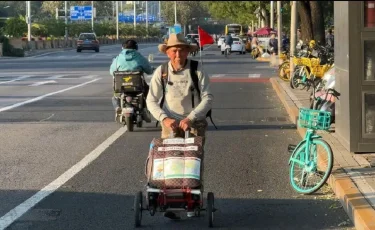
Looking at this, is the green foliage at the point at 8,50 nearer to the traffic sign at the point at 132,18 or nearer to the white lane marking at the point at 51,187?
the white lane marking at the point at 51,187

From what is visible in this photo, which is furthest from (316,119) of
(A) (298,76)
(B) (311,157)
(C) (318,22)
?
(C) (318,22)

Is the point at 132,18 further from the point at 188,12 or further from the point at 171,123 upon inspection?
the point at 171,123

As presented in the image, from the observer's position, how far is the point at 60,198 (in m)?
9.88

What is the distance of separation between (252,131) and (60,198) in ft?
23.3

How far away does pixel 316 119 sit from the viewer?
372 inches

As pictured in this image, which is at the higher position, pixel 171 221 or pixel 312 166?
pixel 312 166

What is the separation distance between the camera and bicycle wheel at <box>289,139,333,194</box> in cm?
975

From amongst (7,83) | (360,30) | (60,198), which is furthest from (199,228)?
(7,83)

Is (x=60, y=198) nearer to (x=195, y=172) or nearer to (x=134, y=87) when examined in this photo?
(x=195, y=172)

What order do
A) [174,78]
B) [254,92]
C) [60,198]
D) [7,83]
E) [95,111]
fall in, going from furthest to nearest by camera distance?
[7,83] < [254,92] < [95,111] < [60,198] < [174,78]

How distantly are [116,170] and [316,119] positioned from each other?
344cm

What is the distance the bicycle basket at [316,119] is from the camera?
9.42m

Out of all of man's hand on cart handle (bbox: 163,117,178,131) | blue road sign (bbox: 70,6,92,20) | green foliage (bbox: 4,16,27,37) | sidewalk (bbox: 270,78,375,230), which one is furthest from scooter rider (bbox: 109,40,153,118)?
blue road sign (bbox: 70,6,92,20)

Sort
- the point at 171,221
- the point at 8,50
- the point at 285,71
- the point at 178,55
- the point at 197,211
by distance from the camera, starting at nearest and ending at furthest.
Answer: the point at 197,211 → the point at 178,55 → the point at 171,221 → the point at 285,71 → the point at 8,50
